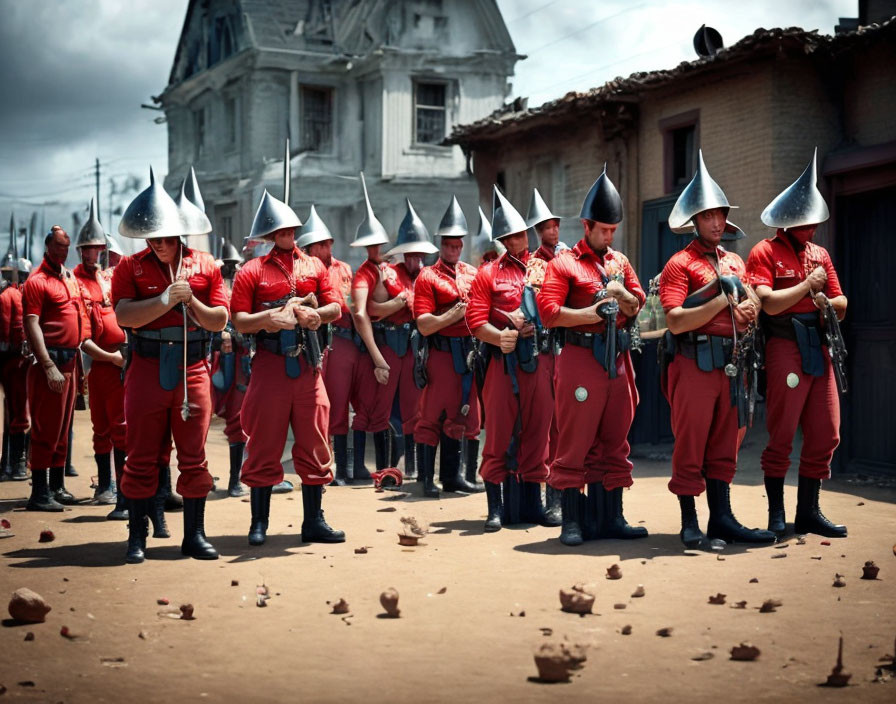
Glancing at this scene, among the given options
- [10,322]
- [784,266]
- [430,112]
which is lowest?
[10,322]

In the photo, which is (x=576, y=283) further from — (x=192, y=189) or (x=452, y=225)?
(x=192, y=189)

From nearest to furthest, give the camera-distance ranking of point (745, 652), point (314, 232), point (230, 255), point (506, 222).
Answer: point (745, 652), point (506, 222), point (314, 232), point (230, 255)

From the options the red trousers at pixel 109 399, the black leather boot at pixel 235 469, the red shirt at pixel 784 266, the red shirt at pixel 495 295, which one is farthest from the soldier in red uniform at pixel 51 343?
the red shirt at pixel 784 266

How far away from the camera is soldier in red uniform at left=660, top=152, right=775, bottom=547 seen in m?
7.50

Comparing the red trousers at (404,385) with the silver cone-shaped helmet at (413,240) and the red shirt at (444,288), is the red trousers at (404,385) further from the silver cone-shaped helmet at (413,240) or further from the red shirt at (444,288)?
the red shirt at (444,288)

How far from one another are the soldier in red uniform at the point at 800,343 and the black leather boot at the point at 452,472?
3.33 metres

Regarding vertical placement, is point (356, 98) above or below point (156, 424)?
above

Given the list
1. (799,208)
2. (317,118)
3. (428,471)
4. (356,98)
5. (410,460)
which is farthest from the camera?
(317,118)

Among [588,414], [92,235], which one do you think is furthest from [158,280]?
[588,414]

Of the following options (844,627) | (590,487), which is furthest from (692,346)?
(844,627)

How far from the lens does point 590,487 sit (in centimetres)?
807

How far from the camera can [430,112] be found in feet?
112

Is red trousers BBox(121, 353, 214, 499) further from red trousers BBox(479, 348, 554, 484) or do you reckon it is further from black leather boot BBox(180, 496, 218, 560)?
red trousers BBox(479, 348, 554, 484)

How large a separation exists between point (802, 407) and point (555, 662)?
151 inches
